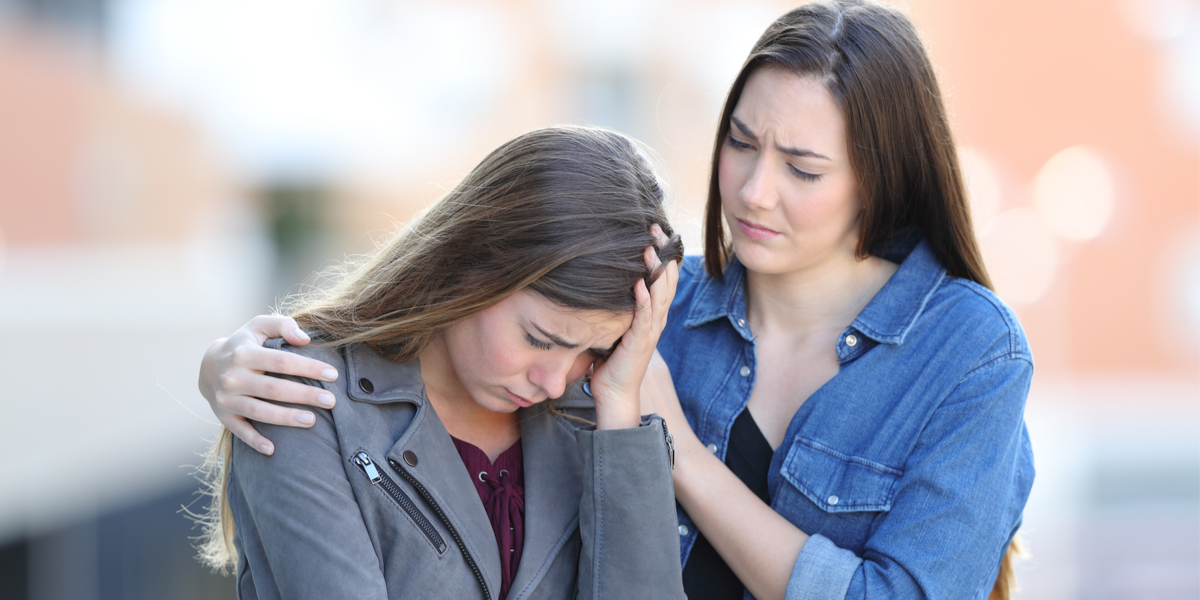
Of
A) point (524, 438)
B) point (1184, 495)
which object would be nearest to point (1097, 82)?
point (1184, 495)

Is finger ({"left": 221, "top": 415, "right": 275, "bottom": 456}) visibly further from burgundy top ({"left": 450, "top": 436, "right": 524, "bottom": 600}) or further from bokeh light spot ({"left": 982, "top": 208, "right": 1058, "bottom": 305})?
bokeh light spot ({"left": 982, "top": 208, "right": 1058, "bottom": 305})

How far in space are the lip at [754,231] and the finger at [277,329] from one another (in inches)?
37.1

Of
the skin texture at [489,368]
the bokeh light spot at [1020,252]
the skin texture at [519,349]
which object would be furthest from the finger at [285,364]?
the bokeh light spot at [1020,252]

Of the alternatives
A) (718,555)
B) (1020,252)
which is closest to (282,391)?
(718,555)

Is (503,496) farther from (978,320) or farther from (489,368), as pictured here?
(978,320)

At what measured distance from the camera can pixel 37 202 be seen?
7973mm

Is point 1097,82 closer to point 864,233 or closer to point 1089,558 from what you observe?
point 1089,558

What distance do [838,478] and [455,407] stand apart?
81cm

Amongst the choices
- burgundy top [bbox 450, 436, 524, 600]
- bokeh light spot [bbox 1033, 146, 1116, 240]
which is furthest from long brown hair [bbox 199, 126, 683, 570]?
bokeh light spot [bbox 1033, 146, 1116, 240]

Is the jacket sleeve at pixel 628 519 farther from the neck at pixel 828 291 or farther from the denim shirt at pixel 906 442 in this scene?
the neck at pixel 828 291

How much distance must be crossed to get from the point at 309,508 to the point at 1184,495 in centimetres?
1008

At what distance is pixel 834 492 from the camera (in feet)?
6.69

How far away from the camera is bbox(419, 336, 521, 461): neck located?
6.53 feet

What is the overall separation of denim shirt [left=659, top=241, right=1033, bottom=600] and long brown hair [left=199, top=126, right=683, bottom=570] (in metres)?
0.50
